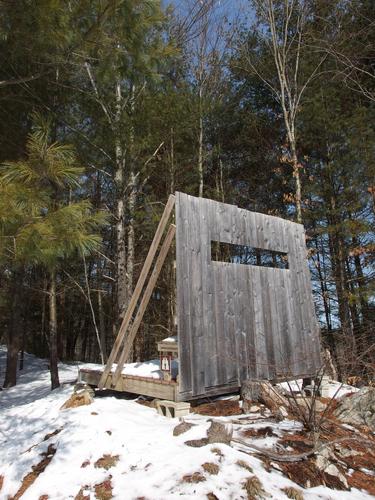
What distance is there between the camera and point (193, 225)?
199 inches

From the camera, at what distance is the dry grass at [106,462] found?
3195 mm

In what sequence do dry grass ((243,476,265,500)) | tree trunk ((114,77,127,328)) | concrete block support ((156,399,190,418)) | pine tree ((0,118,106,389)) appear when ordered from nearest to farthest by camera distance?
dry grass ((243,476,265,500)) → pine tree ((0,118,106,389)) → concrete block support ((156,399,190,418)) → tree trunk ((114,77,127,328))

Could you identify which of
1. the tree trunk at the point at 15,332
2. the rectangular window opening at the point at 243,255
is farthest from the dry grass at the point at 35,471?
the rectangular window opening at the point at 243,255

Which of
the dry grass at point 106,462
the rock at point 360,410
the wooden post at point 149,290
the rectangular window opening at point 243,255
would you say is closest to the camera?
the dry grass at point 106,462

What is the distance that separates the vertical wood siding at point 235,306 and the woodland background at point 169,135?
88cm

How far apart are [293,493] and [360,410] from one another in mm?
2504

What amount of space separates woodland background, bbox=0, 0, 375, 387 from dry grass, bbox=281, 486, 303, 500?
1.27 m

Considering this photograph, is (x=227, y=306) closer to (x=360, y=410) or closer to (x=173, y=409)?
(x=173, y=409)

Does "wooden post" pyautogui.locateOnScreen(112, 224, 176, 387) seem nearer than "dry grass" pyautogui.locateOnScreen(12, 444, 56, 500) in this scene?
No

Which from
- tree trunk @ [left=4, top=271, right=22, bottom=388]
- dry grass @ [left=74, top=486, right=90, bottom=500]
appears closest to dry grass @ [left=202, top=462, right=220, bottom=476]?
dry grass @ [left=74, top=486, right=90, bottom=500]

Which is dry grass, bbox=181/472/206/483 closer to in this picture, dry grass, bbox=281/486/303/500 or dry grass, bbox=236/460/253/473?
dry grass, bbox=236/460/253/473

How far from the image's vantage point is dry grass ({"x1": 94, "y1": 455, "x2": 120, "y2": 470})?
3.20 metres

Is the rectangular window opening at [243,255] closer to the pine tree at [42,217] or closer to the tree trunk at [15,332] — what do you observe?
the tree trunk at [15,332]

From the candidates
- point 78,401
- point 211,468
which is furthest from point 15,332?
point 211,468
